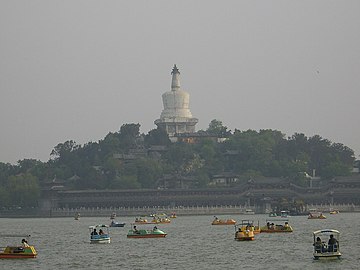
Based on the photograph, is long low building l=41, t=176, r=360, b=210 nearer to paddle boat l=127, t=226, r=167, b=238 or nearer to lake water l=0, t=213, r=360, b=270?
lake water l=0, t=213, r=360, b=270

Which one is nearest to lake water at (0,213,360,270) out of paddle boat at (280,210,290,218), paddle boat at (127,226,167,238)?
paddle boat at (127,226,167,238)

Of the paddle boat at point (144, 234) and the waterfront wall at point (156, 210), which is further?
the waterfront wall at point (156, 210)

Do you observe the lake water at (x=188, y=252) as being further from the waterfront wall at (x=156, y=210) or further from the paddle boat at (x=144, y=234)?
the waterfront wall at (x=156, y=210)

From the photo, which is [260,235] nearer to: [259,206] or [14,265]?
[14,265]

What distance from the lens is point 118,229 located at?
406 ft

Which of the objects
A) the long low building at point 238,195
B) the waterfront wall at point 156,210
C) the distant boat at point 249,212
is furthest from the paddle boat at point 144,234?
the long low building at point 238,195

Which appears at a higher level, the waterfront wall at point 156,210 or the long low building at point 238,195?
the long low building at point 238,195

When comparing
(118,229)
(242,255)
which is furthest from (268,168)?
(242,255)

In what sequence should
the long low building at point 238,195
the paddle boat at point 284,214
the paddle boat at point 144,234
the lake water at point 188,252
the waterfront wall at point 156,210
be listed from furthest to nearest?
the long low building at point 238,195 → the waterfront wall at point 156,210 → the paddle boat at point 284,214 → the paddle boat at point 144,234 → the lake water at point 188,252

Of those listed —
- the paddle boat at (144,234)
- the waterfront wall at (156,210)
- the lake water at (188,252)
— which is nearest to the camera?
the lake water at (188,252)

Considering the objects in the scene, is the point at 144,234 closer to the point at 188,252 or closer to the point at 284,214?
the point at 188,252

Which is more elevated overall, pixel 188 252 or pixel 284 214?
pixel 284 214

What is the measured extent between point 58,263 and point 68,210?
111499 mm

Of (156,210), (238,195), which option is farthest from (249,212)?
(156,210)
